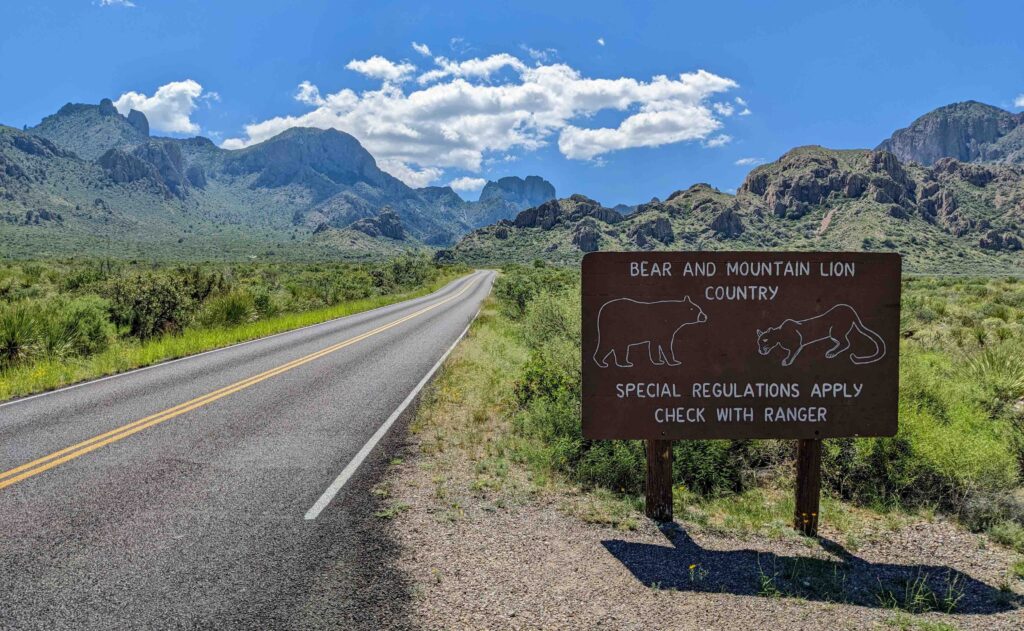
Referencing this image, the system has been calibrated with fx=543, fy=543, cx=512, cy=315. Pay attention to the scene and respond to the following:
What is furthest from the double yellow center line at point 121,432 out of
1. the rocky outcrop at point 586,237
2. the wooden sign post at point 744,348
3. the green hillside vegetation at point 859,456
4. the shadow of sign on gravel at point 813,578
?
the rocky outcrop at point 586,237

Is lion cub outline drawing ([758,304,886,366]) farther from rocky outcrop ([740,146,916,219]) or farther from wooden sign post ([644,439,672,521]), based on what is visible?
rocky outcrop ([740,146,916,219])

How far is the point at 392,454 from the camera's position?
6.82 metres

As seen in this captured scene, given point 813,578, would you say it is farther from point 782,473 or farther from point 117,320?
point 117,320

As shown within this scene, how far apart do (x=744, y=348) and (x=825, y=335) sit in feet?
2.29

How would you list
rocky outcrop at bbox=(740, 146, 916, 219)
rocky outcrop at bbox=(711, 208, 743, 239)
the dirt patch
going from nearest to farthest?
the dirt patch, rocky outcrop at bbox=(740, 146, 916, 219), rocky outcrop at bbox=(711, 208, 743, 239)

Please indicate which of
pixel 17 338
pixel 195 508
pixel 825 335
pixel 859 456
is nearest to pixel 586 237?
pixel 17 338

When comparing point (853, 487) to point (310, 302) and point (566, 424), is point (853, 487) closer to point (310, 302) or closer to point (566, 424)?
point (566, 424)

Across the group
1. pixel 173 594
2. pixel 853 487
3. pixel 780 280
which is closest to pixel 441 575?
pixel 173 594

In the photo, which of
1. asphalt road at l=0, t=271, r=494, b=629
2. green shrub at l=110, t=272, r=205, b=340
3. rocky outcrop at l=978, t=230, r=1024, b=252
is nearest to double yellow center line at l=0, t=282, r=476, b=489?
asphalt road at l=0, t=271, r=494, b=629

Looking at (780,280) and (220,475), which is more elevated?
(780,280)

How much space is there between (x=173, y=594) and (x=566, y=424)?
436 centimetres

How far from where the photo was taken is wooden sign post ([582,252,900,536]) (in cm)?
468

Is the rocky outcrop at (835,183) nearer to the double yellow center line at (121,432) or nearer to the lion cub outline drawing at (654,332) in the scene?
the double yellow center line at (121,432)

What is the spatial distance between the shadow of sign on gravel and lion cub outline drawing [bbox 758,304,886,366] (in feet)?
5.32
